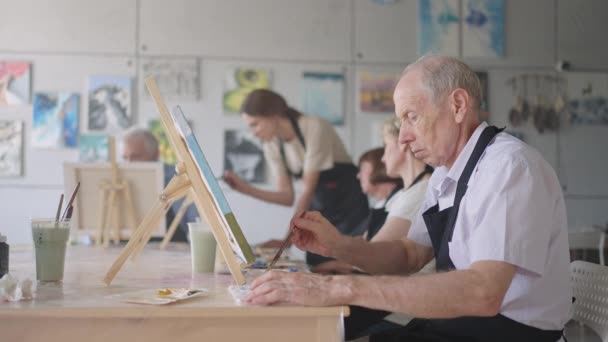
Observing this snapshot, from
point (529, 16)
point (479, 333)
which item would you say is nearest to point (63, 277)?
point (479, 333)

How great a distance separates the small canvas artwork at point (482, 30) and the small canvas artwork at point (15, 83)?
3.00 meters

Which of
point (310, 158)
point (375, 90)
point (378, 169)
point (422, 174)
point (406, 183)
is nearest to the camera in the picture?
point (422, 174)

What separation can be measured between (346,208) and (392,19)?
Answer: 1.58 m

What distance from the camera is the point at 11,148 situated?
420 centimetres

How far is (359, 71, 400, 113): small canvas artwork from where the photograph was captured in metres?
4.43

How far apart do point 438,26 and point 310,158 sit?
1656mm

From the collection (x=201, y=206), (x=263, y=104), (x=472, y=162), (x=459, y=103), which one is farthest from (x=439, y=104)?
(x=263, y=104)

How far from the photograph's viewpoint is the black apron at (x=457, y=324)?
1271 millimetres

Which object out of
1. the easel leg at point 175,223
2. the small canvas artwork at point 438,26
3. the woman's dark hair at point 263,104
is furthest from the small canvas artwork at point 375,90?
the easel leg at point 175,223

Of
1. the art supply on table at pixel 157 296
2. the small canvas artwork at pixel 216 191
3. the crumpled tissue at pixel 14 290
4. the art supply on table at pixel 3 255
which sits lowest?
the art supply on table at pixel 157 296

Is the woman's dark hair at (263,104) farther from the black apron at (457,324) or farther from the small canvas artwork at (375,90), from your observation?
the black apron at (457,324)

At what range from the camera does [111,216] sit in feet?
8.09

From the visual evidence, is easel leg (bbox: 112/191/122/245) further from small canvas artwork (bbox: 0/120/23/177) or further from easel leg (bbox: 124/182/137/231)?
small canvas artwork (bbox: 0/120/23/177)

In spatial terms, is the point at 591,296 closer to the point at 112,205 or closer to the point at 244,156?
the point at 112,205
